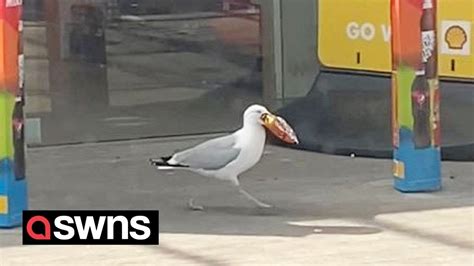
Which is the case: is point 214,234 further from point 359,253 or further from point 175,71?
point 175,71

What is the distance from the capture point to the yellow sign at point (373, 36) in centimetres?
1172

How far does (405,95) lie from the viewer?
10141 millimetres

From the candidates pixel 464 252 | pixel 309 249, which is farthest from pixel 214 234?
pixel 464 252

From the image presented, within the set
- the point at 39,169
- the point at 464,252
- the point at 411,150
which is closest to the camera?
the point at 464,252

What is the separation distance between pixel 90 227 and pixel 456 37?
4346mm

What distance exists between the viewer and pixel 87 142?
1338 cm

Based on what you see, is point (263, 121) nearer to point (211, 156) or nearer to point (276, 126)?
point (276, 126)

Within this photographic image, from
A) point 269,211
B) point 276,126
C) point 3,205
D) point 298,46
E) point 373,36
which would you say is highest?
point 373,36

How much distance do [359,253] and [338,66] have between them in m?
4.86

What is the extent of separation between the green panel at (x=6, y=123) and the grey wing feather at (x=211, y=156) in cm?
130

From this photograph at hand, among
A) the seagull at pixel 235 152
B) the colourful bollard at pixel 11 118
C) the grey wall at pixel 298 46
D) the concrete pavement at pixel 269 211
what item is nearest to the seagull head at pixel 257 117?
the seagull at pixel 235 152

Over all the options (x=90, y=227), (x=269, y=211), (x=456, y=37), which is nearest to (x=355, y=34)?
(x=456, y=37)

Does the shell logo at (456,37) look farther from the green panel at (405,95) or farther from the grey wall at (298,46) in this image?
the grey wall at (298,46)

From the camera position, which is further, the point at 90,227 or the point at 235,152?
the point at 235,152
